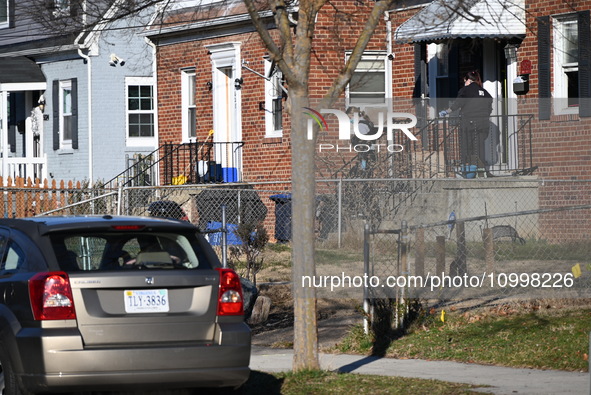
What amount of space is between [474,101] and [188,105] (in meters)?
9.12

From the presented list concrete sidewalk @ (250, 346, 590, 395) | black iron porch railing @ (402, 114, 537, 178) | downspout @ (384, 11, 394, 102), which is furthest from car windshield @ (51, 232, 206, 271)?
downspout @ (384, 11, 394, 102)

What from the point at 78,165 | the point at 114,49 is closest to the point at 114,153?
the point at 78,165

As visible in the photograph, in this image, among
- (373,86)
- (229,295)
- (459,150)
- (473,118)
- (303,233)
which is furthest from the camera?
(373,86)

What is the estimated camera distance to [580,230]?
15703mm

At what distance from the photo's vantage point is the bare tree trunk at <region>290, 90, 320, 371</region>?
9.39 meters

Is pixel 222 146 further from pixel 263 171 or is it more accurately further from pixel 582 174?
pixel 582 174

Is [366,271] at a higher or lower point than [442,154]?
lower

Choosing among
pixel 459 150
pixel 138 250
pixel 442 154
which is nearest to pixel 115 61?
pixel 442 154

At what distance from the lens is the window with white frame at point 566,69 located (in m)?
18.4

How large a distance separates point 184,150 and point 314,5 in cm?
1611

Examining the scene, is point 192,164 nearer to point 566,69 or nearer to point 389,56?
point 389,56

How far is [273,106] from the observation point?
23.6m

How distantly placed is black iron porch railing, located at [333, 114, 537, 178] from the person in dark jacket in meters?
0.18
